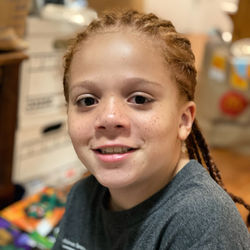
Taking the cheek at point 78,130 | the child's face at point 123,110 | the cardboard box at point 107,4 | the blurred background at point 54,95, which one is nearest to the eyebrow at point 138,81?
the child's face at point 123,110

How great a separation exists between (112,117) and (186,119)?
0.19m

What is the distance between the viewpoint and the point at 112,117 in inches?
25.2

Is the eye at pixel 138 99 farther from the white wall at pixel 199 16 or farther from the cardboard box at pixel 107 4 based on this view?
the white wall at pixel 199 16

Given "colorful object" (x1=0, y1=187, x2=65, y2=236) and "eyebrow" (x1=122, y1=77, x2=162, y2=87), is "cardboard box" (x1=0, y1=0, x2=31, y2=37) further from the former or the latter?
"eyebrow" (x1=122, y1=77, x2=162, y2=87)

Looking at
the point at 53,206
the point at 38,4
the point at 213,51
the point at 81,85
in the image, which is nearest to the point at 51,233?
the point at 53,206

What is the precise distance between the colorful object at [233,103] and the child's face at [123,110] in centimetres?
125

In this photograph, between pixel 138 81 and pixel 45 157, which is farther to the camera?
pixel 45 157

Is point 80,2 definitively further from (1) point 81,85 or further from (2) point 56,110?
(1) point 81,85

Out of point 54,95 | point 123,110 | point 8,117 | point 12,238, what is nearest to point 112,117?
point 123,110

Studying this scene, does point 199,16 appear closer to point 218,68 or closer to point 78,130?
point 218,68

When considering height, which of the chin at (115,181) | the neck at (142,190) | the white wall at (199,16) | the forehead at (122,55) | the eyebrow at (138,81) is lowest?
the white wall at (199,16)

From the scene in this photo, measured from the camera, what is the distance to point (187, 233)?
2.12 ft

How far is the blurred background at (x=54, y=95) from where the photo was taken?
5.15ft

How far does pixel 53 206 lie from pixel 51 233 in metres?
0.19
